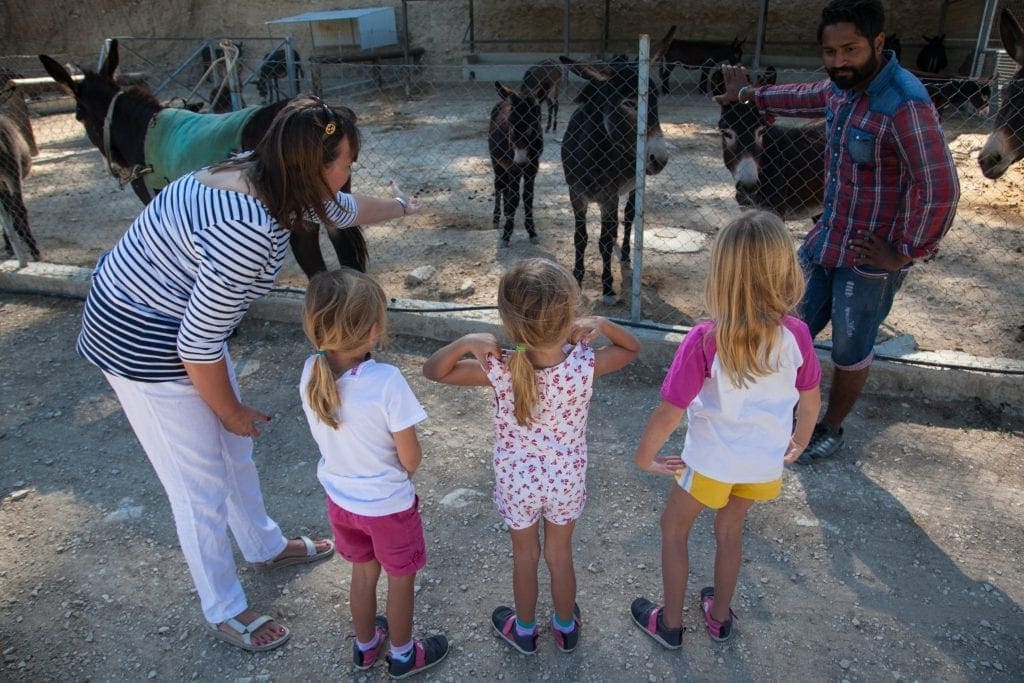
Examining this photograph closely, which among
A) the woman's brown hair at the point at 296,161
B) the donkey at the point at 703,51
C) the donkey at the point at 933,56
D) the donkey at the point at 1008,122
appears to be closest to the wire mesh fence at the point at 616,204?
the donkey at the point at 1008,122

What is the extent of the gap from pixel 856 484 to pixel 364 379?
7.75ft

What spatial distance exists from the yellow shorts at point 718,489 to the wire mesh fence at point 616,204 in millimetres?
2183

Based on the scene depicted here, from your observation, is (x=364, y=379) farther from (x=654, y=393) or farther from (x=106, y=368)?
(x=654, y=393)

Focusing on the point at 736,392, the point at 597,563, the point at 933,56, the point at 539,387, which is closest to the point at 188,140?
the point at 539,387

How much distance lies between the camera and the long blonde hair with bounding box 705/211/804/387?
1.74m

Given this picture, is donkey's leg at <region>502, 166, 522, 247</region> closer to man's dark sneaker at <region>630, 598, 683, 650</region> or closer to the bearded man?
the bearded man

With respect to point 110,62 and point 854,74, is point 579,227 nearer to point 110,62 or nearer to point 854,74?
point 854,74

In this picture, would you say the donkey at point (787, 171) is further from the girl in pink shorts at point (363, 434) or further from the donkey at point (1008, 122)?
the girl in pink shorts at point (363, 434)

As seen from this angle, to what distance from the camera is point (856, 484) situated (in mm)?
3041

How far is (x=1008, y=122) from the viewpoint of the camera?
3859 mm

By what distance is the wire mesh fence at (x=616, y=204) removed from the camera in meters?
4.52

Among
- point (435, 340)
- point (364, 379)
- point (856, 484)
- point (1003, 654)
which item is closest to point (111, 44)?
point (435, 340)

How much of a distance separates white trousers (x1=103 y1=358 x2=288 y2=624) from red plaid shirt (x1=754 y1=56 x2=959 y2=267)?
94.9 inches

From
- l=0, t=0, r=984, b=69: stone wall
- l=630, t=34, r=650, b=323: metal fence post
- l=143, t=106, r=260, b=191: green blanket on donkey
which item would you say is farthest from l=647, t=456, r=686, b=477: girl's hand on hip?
l=0, t=0, r=984, b=69: stone wall
